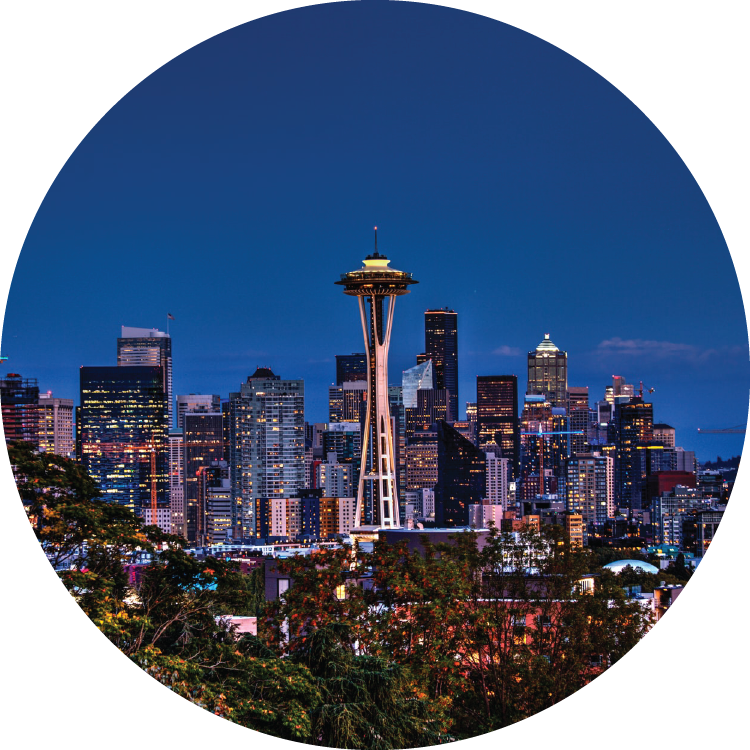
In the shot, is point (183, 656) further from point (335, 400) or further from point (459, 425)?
point (459, 425)

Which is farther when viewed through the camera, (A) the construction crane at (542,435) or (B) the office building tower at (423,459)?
(B) the office building tower at (423,459)

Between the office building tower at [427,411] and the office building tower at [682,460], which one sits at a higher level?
the office building tower at [427,411]

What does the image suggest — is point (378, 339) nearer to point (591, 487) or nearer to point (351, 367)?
point (351, 367)

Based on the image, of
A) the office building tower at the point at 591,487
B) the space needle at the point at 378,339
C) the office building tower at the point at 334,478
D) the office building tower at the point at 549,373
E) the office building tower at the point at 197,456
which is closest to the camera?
the space needle at the point at 378,339

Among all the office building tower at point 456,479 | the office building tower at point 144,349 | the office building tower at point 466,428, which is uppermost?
the office building tower at point 144,349

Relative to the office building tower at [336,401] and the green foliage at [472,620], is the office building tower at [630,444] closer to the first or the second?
the office building tower at [336,401]

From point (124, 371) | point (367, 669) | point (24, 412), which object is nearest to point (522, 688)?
point (367, 669)

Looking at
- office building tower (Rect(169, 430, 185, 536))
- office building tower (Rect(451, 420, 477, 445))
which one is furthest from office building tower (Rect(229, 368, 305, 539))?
office building tower (Rect(451, 420, 477, 445))

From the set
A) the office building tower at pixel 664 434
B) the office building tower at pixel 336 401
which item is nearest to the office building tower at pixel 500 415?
the office building tower at pixel 336 401

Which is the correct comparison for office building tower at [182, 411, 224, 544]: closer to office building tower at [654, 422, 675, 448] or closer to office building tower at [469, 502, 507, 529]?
office building tower at [469, 502, 507, 529]
